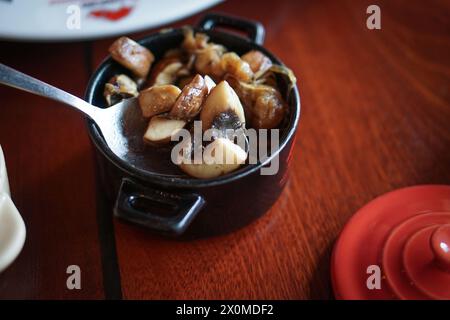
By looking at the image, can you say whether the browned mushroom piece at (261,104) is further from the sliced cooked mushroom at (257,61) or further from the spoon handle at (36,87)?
the spoon handle at (36,87)

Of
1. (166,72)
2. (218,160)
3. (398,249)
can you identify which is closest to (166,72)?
(166,72)

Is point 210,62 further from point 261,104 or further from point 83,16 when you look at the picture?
point 83,16

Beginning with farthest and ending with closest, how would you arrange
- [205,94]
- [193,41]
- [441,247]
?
[193,41] → [205,94] → [441,247]

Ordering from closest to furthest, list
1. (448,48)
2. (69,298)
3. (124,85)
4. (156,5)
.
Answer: (69,298)
(124,85)
(156,5)
(448,48)
